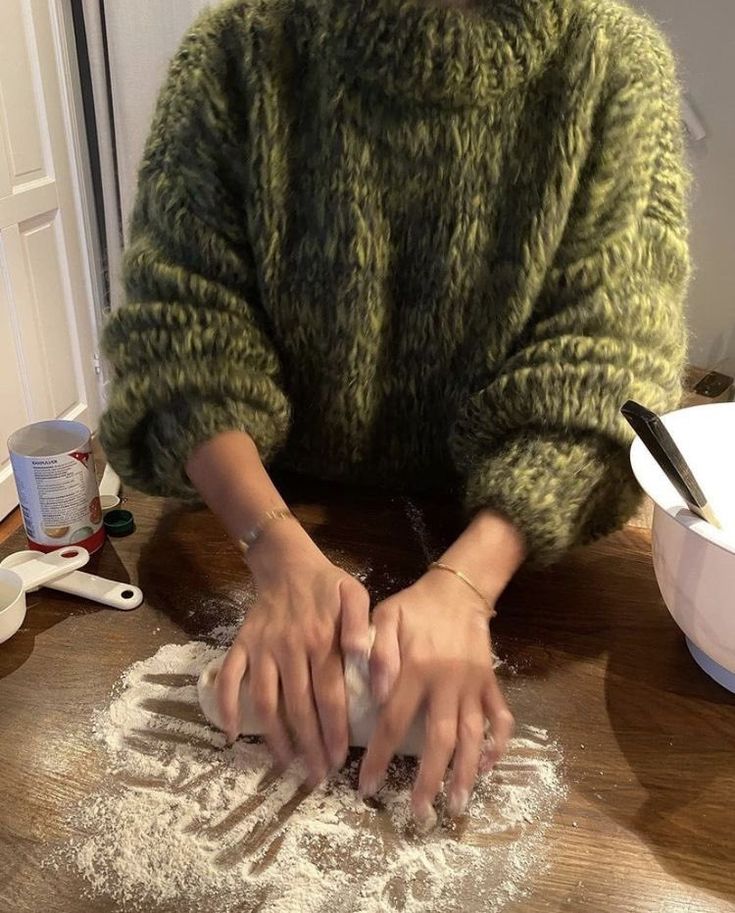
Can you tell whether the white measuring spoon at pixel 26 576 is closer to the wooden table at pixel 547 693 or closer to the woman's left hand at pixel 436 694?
the wooden table at pixel 547 693

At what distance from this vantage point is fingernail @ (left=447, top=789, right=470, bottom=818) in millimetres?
492

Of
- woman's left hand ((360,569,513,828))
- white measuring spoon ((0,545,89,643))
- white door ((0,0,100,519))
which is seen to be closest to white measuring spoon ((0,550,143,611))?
white measuring spoon ((0,545,89,643))

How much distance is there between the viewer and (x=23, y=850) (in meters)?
0.45

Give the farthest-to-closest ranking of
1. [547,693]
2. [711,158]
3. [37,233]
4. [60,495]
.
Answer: [711,158] < [37,233] < [60,495] < [547,693]

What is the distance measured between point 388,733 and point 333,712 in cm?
4

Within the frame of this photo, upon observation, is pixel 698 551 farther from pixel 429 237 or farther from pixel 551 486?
pixel 429 237

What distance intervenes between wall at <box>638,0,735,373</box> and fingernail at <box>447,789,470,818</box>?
77.3 inches

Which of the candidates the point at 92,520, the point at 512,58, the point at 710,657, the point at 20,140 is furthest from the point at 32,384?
the point at 710,657

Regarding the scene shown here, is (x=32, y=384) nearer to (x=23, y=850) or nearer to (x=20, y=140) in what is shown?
(x=20, y=140)

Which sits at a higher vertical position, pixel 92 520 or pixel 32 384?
pixel 92 520

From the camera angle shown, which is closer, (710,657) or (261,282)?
(710,657)

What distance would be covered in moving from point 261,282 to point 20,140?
161 cm

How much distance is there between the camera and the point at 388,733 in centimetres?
51

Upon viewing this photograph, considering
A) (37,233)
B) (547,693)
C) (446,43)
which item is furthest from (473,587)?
(37,233)
